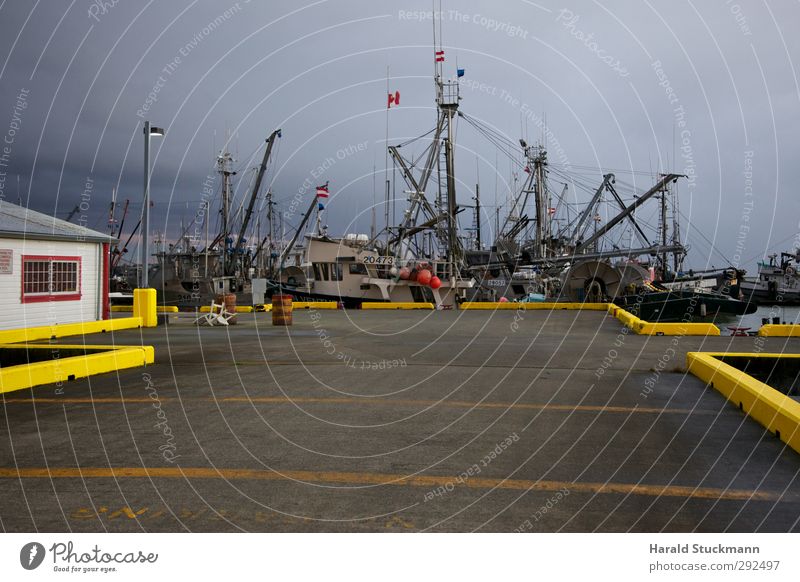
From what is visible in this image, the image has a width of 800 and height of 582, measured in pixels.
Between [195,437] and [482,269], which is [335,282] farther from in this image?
[195,437]

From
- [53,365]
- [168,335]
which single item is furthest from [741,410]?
[168,335]

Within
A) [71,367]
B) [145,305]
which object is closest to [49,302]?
[145,305]

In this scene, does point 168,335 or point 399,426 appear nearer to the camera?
point 399,426

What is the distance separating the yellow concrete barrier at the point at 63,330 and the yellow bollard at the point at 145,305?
0.86 feet

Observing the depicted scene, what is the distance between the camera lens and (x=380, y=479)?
5488 millimetres

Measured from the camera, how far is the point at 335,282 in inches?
1578

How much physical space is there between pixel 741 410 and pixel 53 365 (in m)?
10.2

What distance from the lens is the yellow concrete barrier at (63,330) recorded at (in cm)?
1695

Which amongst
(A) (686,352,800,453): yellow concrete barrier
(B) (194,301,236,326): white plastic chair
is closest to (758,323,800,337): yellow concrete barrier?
(A) (686,352,800,453): yellow concrete barrier

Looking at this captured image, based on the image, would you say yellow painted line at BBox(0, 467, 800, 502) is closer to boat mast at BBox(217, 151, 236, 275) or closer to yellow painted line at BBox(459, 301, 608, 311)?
yellow painted line at BBox(459, 301, 608, 311)

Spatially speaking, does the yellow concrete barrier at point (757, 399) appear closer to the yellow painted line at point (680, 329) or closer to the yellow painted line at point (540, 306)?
the yellow painted line at point (680, 329)

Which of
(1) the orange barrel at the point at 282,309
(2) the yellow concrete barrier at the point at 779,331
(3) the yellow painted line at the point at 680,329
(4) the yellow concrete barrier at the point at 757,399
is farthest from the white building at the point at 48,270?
(2) the yellow concrete barrier at the point at 779,331

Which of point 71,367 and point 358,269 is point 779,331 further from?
point 358,269
